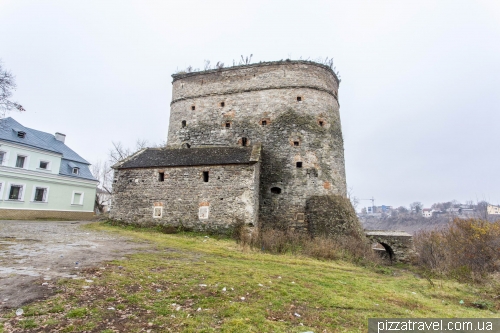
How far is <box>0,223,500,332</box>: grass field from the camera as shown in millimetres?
4223

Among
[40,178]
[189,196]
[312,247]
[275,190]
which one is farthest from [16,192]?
[312,247]

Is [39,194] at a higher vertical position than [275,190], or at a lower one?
lower

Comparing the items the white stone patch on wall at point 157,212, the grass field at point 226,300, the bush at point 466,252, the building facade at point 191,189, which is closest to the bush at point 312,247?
the building facade at point 191,189

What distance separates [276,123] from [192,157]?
631 cm

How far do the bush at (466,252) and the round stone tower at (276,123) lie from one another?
6.15m

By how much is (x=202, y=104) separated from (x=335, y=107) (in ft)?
32.7

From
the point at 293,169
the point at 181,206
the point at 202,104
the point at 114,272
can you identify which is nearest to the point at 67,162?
the point at 202,104

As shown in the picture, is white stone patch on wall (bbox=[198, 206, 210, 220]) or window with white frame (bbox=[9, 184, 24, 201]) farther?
window with white frame (bbox=[9, 184, 24, 201])

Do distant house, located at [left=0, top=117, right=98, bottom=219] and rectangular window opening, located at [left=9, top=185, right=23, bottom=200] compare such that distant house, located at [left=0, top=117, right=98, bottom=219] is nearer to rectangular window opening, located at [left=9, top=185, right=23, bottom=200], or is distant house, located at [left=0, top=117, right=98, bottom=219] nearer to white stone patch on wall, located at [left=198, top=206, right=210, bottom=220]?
rectangular window opening, located at [left=9, top=185, right=23, bottom=200]

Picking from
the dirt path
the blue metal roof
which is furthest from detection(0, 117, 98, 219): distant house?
the dirt path

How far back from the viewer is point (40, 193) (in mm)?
22406

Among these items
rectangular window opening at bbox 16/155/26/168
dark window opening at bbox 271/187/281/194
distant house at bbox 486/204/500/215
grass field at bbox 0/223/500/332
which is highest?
rectangular window opening at bbox 16/155/26/168

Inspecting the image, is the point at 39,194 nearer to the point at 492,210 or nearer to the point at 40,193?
the point at 40,193

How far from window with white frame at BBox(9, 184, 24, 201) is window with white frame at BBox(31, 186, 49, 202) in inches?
34.3
